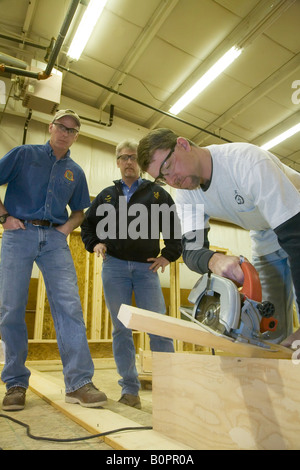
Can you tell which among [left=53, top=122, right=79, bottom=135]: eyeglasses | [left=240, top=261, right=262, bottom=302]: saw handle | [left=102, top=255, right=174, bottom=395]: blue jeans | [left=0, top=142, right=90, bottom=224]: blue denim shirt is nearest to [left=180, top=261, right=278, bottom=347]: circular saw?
[left=240, top=261, right=262, bottom=302]: saw handle

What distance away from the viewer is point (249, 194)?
4.83 feet

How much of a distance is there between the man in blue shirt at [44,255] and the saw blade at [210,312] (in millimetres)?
753

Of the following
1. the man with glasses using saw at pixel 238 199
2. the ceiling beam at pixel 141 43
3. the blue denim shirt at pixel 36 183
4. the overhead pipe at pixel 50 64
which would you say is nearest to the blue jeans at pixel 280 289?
the man with glasses using saw at pixel 238 199

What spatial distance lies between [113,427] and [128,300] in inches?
39.3

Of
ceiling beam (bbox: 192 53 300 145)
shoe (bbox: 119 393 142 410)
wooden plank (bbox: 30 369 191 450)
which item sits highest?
ceiling beam (bbox: 192 53 300 145)

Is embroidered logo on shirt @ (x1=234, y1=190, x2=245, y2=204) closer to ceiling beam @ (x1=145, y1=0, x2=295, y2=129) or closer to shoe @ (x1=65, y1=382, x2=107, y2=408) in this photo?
shoe @ (x1=65, y1=382, x2=107, y2=408)

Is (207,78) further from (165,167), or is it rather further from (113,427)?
(113,427)

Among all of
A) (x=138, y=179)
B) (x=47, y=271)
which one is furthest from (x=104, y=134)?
(x=47, y=271)

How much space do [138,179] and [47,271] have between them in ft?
3.46

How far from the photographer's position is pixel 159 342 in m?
2.12

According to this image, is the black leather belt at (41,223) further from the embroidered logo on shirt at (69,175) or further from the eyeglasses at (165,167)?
the eyeglasses at (165,167)

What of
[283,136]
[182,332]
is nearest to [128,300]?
[182,332]

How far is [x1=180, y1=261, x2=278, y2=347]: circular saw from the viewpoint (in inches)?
46.3

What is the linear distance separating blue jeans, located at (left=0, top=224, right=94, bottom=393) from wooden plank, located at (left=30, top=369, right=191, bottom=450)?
15 cm
